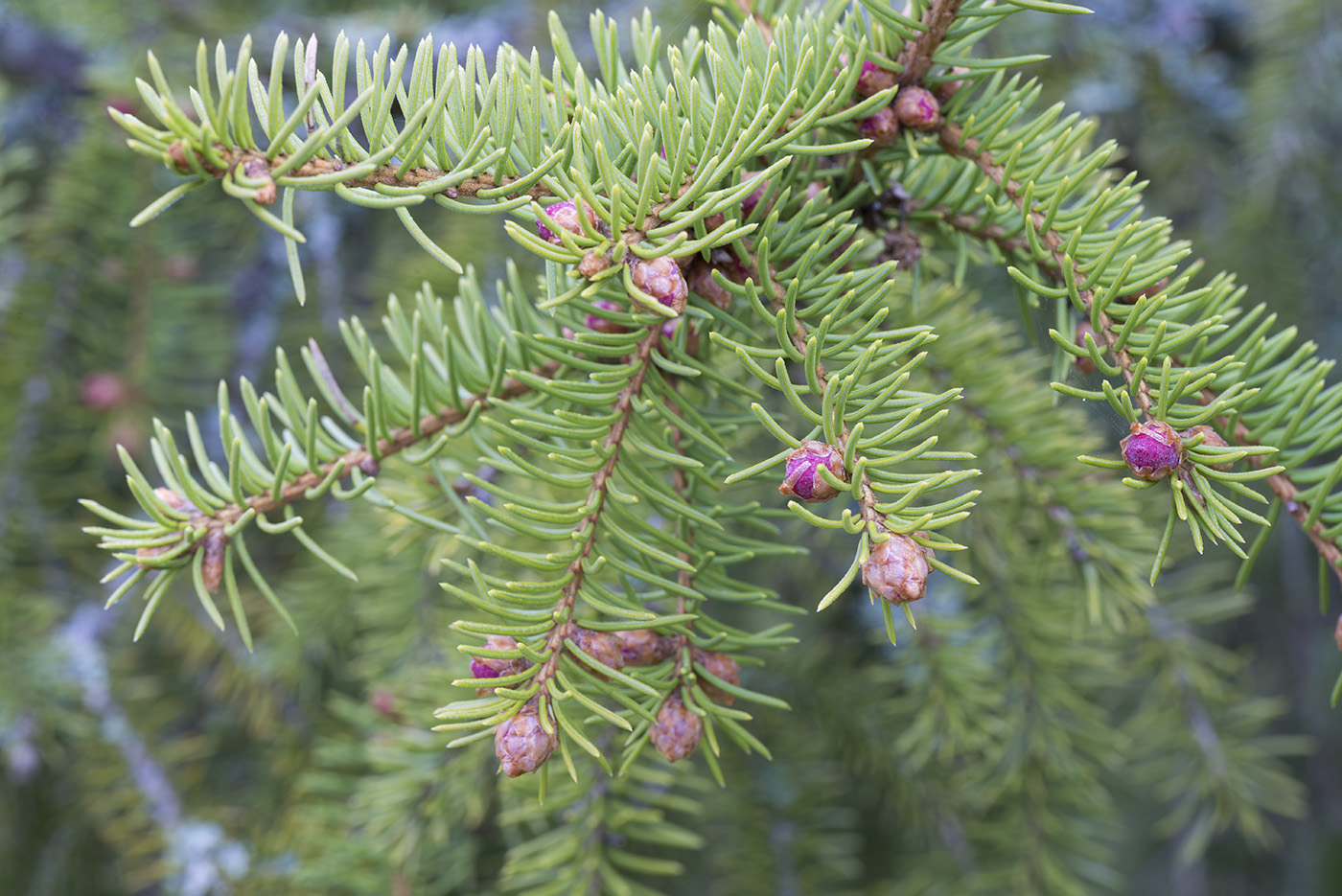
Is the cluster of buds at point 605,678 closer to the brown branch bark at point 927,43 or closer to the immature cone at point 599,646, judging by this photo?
the immature cone at point 599,646

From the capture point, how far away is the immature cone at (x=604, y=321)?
1.38ft

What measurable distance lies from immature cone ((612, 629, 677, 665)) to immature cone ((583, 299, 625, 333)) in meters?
0.14

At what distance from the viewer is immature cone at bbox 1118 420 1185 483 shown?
0.35 meters

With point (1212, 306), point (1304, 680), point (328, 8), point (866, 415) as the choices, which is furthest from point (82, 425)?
point (1304, 680)

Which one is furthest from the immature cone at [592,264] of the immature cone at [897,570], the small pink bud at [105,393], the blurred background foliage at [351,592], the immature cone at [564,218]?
the small pink bud at [105,393]

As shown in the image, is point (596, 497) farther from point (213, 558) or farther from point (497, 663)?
point (213, 558)

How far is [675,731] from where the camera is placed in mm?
387

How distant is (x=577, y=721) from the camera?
0.46 m

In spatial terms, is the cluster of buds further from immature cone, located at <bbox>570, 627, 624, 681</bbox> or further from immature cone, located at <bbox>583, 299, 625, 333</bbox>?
immature cone, located at <bbox>583, 299, 625, 333</bbox>

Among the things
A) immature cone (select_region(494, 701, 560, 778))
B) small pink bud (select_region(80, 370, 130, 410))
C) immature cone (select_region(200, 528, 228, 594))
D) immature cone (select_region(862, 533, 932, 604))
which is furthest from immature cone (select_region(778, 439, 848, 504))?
small pink bud (select_region(80, 370, 130, 410))

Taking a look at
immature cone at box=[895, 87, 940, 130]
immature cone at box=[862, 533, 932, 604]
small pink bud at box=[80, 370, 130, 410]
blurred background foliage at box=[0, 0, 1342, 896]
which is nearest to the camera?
immature cone at box=[862, 533, 932, 604]

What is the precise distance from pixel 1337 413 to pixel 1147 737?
556mm

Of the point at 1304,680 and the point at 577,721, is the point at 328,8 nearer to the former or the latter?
the point at 577,721

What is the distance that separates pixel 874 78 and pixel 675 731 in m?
0.31
